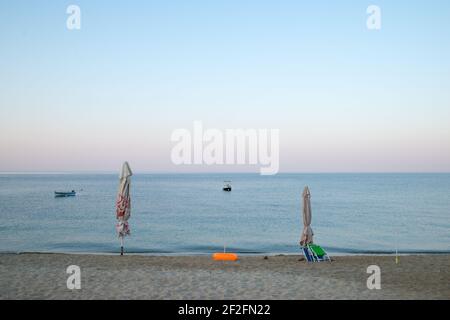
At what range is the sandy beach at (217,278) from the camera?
10523mm

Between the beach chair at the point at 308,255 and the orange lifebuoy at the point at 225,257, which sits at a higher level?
the beach chair at the point at 308,255

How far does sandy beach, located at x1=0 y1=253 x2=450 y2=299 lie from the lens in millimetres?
10523

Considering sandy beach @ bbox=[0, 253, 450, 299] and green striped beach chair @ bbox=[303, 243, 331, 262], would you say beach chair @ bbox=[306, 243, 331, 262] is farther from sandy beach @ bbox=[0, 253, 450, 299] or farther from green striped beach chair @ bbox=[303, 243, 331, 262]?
sandy beach @ bbox=[0, 253, 450, 299]

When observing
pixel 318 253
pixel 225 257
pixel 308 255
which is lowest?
pixel 225 257

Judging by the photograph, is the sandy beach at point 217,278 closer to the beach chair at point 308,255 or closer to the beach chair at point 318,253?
the beach chair at point 308,255

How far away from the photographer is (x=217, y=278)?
12523mm

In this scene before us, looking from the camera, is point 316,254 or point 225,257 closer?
point 316,254

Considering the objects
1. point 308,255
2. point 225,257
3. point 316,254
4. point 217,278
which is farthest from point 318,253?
point 217,278

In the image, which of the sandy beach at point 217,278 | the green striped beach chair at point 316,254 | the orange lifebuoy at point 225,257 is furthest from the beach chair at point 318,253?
the orange lifebuoy at point 225,257

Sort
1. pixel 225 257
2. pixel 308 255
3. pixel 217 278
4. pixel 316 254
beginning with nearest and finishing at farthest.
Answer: pixel 217 278 → pixel 316 254 → pixel 308 255 → pixel 225 257

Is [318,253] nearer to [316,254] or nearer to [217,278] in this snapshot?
[316,254]

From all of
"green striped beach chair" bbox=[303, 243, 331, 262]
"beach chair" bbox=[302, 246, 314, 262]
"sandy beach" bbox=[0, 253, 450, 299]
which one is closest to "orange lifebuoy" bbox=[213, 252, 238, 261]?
"sandy beach" bbox=[0, 253, 450, 299]
